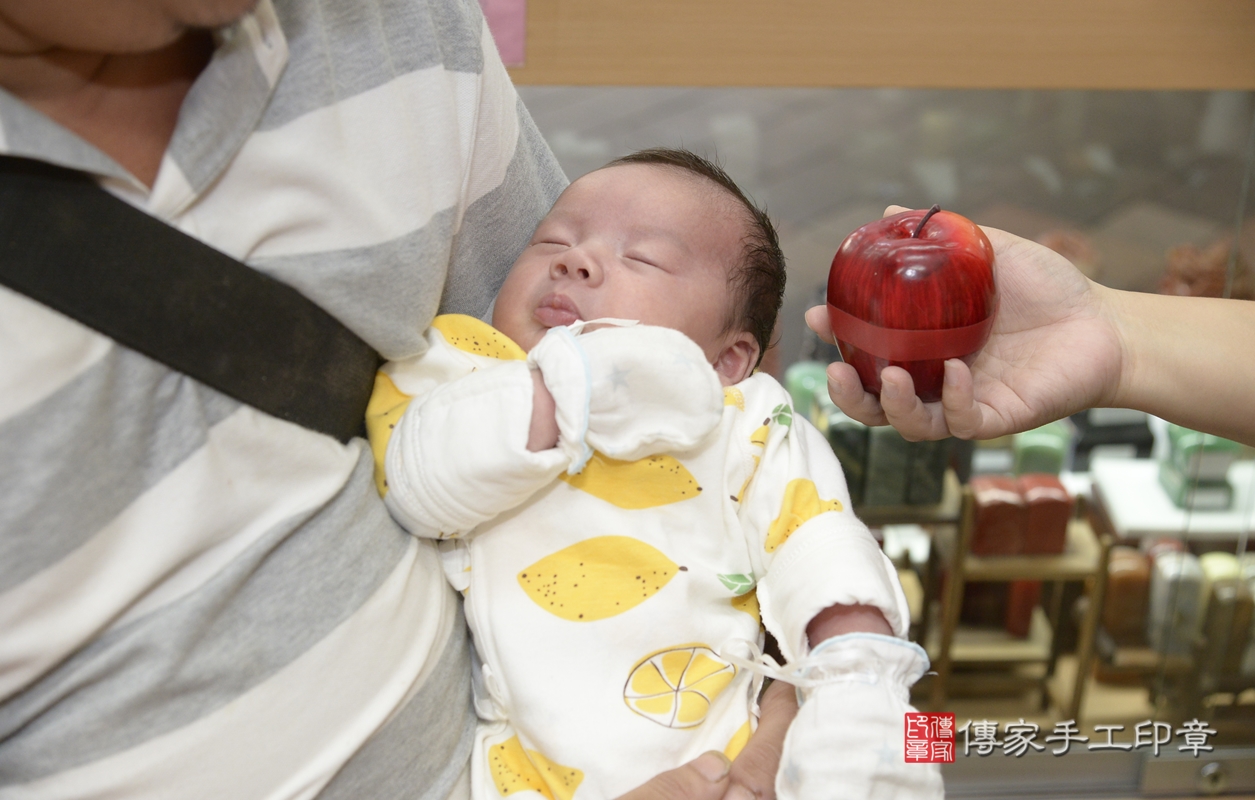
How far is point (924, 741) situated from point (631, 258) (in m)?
0.59

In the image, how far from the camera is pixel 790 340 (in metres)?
2.39

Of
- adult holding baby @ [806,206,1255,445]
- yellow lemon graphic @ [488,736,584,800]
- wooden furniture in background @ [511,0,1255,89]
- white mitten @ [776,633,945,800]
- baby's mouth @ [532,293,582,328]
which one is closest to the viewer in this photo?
white mitten @ [776,633,945,800]

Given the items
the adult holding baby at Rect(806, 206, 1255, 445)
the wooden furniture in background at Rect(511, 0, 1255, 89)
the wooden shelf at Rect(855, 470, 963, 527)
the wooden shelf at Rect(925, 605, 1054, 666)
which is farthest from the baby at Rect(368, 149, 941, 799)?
the wooden shelf at Rect(925, 605, 1054, 666)

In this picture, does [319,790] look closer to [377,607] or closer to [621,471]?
[377,607]

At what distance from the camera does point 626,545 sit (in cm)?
96

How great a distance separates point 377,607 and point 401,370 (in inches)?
9.3

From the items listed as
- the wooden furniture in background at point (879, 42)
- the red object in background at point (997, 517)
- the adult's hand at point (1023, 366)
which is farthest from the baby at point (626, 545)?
the red object in background at point (997, 517)

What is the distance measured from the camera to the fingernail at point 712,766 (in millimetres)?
896

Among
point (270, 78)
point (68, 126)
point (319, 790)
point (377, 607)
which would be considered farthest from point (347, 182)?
point (319, 790)

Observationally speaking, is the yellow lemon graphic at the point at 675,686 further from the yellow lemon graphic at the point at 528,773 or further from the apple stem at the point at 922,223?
the apple stem at the point at 922,223

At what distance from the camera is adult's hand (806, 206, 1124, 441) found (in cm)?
111

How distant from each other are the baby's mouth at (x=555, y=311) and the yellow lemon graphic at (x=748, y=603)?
1.12 ft

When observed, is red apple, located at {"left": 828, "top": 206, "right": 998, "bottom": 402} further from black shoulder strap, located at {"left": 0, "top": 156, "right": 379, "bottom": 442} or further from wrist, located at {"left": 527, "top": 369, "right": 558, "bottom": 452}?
black shoulder strap, located at {"left": 0, "top": 156, "right": 379, "bottom": 442}

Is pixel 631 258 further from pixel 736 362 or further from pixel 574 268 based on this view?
pixel 736 362
